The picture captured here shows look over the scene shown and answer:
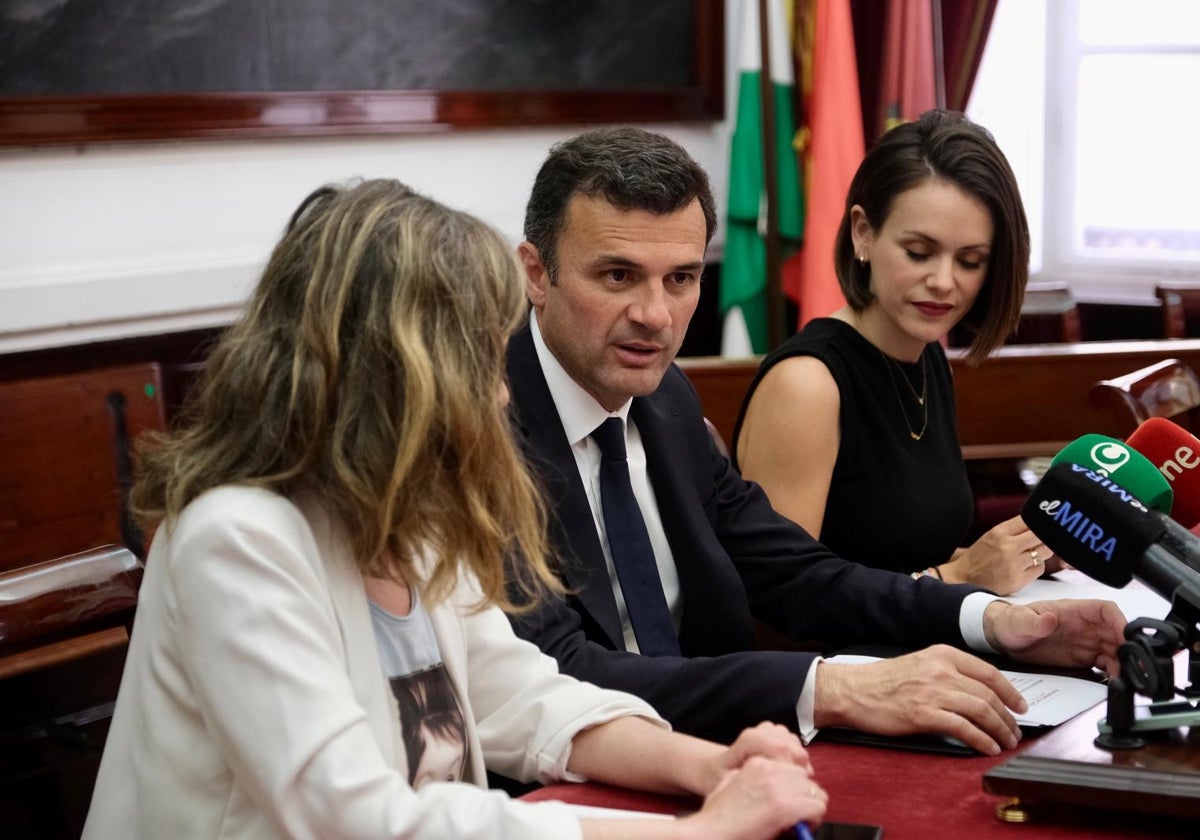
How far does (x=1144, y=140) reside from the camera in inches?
216

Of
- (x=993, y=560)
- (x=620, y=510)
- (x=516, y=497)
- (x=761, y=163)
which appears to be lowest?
(x=993, y=560)

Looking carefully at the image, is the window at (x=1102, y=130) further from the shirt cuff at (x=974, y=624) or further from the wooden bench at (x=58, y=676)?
the wooden bench at (x=58, y=676)

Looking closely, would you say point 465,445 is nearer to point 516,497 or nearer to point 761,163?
point 516,497

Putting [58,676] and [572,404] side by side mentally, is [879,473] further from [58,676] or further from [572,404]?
[58,676]

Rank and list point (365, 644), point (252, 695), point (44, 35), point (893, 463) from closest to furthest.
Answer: point (252, 695), point (365, 644), point (893, 463), point (44, 35)

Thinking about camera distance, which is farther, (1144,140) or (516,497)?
(1144,140)

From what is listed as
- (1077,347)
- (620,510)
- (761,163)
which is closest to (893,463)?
(620,510)

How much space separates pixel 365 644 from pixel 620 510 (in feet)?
2.43

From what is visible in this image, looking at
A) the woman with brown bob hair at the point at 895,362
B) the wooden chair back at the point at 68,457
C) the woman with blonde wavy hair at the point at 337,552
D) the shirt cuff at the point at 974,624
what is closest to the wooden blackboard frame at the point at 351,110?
the wooden chair back at the point at 68,457

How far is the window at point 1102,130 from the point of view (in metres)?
5.41

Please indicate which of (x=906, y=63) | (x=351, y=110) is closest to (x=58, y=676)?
(x=351, y=110)

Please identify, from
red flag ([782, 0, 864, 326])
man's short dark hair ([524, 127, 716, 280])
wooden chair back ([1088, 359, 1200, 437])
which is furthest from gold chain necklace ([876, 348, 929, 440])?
red flag ([782, 0, 864, 326])

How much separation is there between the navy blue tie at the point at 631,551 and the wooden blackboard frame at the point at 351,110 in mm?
1880

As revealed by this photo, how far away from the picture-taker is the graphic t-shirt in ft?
4.75
